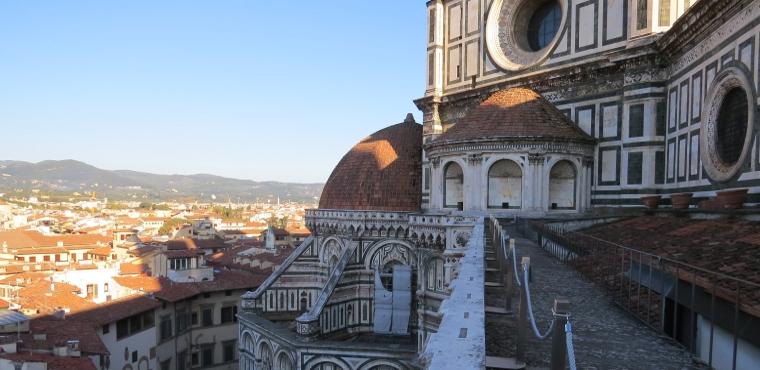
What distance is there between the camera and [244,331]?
22.7 meters

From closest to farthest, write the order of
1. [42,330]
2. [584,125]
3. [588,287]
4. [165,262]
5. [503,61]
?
[588,287] < [584,125] < [42,330] < [503,61] < [165,262]

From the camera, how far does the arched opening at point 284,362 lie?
19469 mm

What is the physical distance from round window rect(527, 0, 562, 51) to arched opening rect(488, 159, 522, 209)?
242 inches

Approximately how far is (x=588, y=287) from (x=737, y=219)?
435 cm

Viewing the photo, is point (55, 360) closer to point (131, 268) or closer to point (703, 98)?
point (703, 98)

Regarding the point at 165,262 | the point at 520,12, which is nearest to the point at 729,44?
the point at 520,12

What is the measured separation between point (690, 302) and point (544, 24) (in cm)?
1972

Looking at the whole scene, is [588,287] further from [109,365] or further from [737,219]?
[109,365]

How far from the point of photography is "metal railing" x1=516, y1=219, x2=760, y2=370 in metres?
4.41

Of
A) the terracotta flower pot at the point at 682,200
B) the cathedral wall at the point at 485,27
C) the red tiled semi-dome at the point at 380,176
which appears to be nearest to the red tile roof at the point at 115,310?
the red tiled semi-dome at the point at 380,176

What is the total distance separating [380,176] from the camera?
2500 cm

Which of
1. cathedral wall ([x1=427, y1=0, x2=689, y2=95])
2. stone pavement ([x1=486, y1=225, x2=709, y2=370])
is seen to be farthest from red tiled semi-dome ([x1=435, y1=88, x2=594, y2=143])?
stone pavement ([x1=486, y1=225, x2=709, y2=370])

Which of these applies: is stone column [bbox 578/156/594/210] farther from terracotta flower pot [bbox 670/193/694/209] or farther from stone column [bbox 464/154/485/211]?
terracotta flower pot [bbox 670/193/694/209]

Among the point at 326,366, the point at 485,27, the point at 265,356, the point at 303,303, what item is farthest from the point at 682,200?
the point at 303,303
